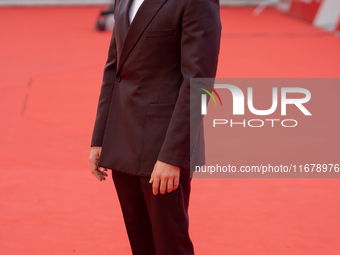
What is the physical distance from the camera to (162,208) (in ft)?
4.90

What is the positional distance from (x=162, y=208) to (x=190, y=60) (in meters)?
0.53

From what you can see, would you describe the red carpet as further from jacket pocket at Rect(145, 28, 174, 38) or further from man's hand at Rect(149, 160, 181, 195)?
jacket pocket at Rect(145, 28, 174, 38)

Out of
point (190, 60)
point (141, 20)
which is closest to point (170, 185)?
point (190, 60)

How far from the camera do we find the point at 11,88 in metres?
5.68

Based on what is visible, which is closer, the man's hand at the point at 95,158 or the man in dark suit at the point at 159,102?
the man in dark suit at the point at 159,102

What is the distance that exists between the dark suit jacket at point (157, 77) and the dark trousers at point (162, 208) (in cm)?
10

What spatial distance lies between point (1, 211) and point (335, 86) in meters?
4.52

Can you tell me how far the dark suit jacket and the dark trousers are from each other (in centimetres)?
10

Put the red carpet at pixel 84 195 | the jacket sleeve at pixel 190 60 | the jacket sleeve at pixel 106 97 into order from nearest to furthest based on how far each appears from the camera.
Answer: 1. the jacket sleeve at pixel 190 60
2. the jacket sleeve at pixel 106 97
3. the red carpet at pixel 84 195

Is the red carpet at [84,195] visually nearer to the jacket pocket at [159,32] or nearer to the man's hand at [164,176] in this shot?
the man's hand at [164,176]

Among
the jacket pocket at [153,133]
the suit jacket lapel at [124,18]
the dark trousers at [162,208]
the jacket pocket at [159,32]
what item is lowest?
the dark trousers at [162,208]

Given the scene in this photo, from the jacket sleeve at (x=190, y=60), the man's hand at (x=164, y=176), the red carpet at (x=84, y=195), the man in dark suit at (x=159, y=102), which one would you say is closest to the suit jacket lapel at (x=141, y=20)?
the man in dark suit at (x=159, y=102)

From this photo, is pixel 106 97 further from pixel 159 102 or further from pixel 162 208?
pixel 162 208

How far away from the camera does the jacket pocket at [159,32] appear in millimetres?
1367
